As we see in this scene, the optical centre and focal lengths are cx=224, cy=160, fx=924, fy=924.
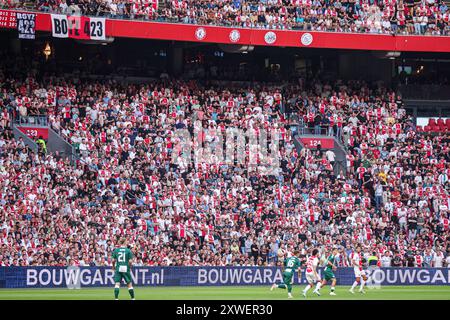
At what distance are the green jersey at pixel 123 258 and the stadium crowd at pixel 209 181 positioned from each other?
26.4 ft

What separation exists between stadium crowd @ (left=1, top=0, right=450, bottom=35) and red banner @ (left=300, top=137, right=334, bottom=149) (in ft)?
18.6

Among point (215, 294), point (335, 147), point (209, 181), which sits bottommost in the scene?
point (215, 294)

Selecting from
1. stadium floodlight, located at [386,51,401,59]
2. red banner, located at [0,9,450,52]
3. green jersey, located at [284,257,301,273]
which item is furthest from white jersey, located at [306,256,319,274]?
stadium floodlight, located at [386,51,401,59]

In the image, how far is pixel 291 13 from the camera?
150ft

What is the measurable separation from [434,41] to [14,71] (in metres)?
20.7

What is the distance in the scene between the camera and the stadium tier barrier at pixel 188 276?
29453 mm

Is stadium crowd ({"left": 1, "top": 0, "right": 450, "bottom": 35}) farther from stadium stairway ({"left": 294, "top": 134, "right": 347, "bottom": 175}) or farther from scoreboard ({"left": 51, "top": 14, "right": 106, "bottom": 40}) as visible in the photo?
stadium stairway ({"left": 294, "top": 134, "right": 347, "bottom": 175})

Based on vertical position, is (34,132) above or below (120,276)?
above

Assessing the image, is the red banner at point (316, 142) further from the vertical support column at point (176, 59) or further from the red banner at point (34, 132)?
the red banner at point (34, 132)

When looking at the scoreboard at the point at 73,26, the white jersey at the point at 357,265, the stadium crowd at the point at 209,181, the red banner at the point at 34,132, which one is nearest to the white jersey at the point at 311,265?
the white jersey at the point at 357,265

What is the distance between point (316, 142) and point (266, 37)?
18.5 feet

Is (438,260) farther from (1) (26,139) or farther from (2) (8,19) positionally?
(2) (8,19)

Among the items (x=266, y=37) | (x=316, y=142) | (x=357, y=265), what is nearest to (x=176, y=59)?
(x=266, y=37)
